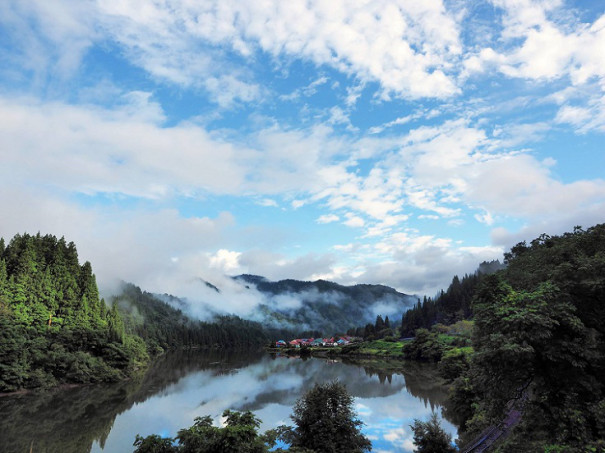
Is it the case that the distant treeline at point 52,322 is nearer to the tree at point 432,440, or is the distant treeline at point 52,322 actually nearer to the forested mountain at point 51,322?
the forested mountain at point 51,322

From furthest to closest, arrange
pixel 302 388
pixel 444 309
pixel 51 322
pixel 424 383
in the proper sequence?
pixel 444 309 < pixel 424 383 < pixel 51 322 < pixel 302 388

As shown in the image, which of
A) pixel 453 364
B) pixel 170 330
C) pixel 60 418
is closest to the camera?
pixel 60 418

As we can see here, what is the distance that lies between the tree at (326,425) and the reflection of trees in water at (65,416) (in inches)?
696

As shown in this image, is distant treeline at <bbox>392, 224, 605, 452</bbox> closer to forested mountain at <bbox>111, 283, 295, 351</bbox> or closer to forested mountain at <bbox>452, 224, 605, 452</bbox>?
forested mountain at <bbox>452, 224, 605, 452</bbox>

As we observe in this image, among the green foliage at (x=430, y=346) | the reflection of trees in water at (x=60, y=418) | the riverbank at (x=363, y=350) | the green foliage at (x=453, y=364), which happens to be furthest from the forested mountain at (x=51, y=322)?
the riverbank at (x=363, y=350)

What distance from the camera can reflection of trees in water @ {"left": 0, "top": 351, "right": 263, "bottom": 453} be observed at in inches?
1019

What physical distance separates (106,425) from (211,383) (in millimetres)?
28501

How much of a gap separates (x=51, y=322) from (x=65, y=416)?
26.1 metres

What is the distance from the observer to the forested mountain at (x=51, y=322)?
138 feet

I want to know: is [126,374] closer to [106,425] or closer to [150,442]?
[106,425]

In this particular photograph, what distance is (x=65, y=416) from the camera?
33375 millimetres

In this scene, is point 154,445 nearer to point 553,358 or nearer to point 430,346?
point 553,358

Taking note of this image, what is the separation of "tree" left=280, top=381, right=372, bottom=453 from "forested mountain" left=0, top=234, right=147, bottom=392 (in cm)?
3910

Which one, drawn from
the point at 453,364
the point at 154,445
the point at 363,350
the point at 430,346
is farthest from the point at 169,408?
the point at 363,350
